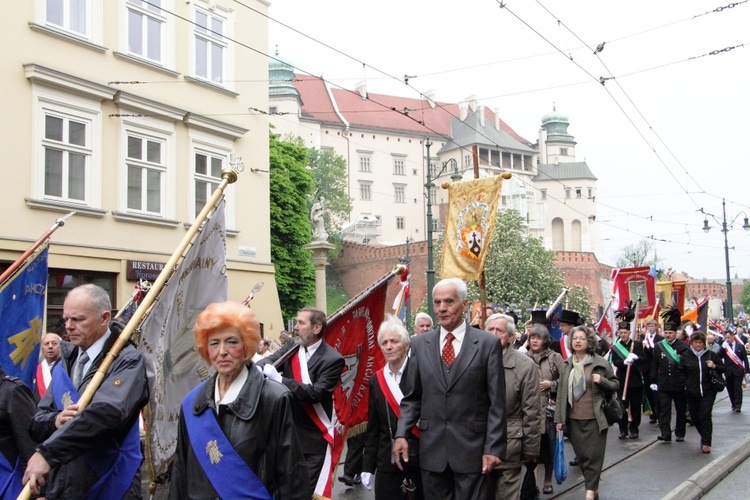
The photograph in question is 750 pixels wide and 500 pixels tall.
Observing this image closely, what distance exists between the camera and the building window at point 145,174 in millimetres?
19984

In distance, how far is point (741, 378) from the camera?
19047mm

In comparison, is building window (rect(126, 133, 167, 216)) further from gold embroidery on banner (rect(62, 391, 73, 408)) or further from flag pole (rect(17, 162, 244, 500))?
gold embroidery on banner (rect(62, 391, 73, 408))

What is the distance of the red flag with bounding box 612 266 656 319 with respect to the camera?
69.1 ft

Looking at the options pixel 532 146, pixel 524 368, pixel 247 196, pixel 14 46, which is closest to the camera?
pixel 524 368

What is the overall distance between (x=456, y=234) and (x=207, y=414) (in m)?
8.22

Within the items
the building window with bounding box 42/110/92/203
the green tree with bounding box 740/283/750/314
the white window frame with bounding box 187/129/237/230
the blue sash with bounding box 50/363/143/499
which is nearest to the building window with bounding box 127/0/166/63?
the white window frame with bounding box 187/129/237/230

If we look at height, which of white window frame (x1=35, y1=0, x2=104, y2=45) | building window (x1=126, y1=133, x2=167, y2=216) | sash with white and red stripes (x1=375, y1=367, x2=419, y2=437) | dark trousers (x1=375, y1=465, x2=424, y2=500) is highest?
white window frame (x1=35, y1=0, x2=104, y2=45)

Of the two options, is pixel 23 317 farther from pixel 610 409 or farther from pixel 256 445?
pixel 610 409

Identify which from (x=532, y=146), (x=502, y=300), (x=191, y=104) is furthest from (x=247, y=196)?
(x=532, y=146)

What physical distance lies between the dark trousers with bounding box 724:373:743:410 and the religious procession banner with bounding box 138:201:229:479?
1582 cm

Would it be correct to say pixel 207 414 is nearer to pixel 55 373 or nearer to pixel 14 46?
pixel 55 373

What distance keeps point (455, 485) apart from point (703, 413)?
8.05m

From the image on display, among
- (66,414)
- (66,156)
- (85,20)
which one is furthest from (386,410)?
(85,20)

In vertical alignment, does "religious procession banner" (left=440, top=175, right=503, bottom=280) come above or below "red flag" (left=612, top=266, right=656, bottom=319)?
above
